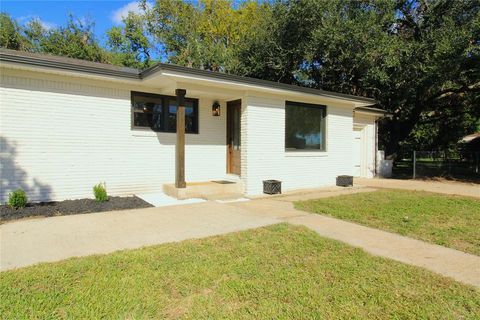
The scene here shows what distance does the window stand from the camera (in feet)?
31.6

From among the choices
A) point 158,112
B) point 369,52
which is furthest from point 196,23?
point 158,112

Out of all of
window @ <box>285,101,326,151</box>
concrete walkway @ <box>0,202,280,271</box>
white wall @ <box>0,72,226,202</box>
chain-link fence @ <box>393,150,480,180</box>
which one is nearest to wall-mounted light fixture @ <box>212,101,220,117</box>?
white wall @ <box>0,72,226,202</box>

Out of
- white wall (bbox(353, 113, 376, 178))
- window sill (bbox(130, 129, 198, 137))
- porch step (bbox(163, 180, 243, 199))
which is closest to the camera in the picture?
porch step (bbox(163, 180, 243, 199))

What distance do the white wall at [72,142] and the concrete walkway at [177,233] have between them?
1.73 metres

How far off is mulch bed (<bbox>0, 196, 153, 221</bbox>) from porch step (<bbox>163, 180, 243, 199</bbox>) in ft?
2.84

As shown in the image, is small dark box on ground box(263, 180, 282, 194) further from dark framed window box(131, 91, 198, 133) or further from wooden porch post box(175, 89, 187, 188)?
dark framed window box(131, 91, 198, 133)

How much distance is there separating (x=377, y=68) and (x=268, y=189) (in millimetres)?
7978

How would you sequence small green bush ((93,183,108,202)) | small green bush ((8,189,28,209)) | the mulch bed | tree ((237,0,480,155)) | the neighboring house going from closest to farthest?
1. the mulch bed
2. small green bush ((8,189,28,209))
3. the neighboring house
4. small green bush ((93,183,108,202))
5. tree ((237,0,480,155))

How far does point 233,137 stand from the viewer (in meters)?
9.71

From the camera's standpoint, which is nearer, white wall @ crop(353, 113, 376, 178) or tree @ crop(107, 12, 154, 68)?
white wall @ crop(353, 113, 376, 178)

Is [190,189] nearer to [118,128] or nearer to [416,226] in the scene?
[118,128]

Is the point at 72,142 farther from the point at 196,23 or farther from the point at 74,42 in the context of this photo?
the point at 196,23

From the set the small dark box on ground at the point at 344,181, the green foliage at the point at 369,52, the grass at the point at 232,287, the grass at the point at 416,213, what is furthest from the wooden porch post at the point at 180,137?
the green foliage at the point at 369,52

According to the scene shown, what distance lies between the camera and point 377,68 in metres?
13.0
